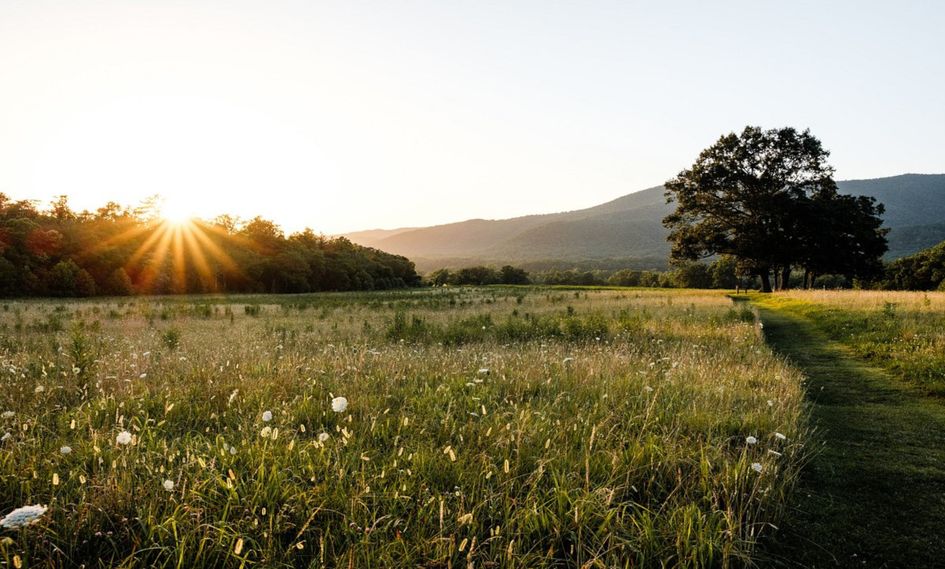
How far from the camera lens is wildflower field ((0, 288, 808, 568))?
2697mm

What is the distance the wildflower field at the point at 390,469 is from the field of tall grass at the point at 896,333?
14.0ft

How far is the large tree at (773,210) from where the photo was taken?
134ft

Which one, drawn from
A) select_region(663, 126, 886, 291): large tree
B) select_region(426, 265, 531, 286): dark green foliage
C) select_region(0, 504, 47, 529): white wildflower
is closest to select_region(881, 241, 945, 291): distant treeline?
select_region(663, 126, 886, 291): large tree

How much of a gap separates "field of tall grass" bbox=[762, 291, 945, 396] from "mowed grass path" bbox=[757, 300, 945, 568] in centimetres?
95

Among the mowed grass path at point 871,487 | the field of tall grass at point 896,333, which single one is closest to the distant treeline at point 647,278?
the field of tall grass at point 896,333

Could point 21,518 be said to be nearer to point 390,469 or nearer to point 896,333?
point 390,469

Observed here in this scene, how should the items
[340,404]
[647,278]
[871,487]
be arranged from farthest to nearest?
[647,278], [871,487], [340,404]

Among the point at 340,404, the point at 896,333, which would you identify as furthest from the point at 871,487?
the point at 896,333

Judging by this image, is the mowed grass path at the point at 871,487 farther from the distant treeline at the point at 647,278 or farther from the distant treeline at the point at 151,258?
the distant treeline at the point at 647,278

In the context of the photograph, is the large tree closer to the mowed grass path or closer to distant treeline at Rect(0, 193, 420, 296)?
the mowed grass path

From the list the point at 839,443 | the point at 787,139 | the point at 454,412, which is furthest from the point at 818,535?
the point at 787,139

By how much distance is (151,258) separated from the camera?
6181 centimetres

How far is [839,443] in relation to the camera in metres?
5.42

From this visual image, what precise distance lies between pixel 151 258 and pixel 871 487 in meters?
73.9
